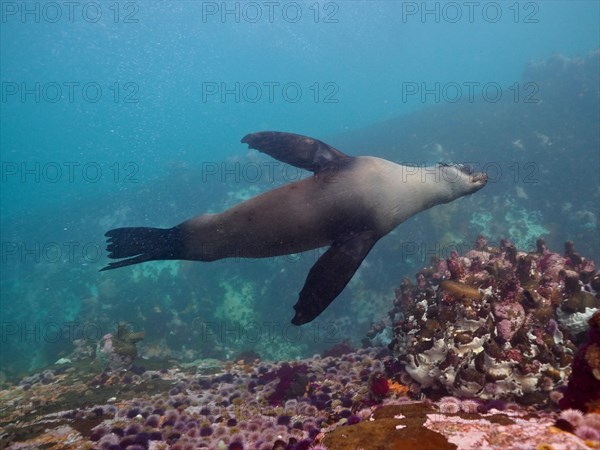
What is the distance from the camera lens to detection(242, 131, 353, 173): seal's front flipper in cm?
415

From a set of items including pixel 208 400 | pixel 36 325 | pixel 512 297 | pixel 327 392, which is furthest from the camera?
pixel 36 325

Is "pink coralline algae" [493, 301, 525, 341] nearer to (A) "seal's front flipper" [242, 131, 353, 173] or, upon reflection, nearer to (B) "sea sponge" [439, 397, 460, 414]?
(B) "sea sponge" [439, 397, 460, 414]

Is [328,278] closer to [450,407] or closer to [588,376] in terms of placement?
[450,407]

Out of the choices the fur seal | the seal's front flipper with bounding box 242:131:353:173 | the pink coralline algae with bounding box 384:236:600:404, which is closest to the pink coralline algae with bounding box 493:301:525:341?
the pink coralline algae with bounding box 384:236:600:404

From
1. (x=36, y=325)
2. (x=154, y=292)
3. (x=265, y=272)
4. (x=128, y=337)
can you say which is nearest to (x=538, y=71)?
(x=265, y=272)

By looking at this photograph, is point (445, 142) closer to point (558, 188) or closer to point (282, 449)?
point (558, 188)

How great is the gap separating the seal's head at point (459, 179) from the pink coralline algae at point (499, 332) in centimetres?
90

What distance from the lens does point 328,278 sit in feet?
12.3

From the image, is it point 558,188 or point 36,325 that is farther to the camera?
point 36,325

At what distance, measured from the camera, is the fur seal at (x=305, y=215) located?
161 inches

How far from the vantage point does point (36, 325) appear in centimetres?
1526

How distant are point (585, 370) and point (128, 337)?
8.63 metres

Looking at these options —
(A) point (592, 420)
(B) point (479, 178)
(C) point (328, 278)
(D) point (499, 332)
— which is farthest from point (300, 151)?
(A) point (592, 420)

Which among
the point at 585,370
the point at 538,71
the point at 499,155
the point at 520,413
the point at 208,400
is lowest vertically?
the point at 208,400
